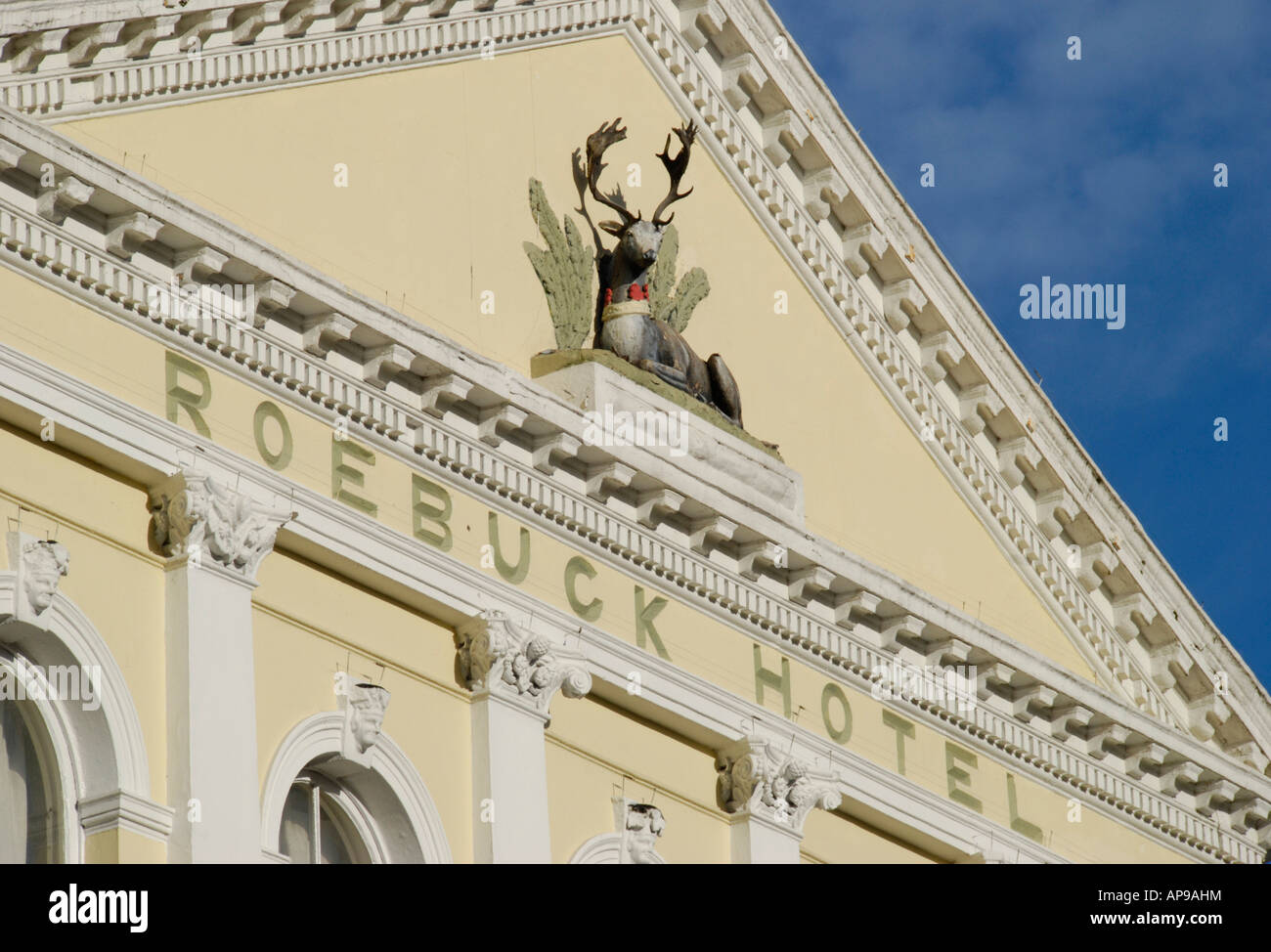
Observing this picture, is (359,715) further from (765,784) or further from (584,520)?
(765,784)

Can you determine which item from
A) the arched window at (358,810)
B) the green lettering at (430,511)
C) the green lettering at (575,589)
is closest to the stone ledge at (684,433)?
the green lettering at (575,589)

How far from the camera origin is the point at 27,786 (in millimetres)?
20578

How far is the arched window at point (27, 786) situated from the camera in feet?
66.9

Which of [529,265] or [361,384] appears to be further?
[529,265]

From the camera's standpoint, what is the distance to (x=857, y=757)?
85.0ft

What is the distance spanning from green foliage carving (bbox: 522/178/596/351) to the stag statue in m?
0.19

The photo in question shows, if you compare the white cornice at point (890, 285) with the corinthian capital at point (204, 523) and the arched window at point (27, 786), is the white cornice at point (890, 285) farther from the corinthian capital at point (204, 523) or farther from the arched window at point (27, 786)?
the arched window at point (27, 786)

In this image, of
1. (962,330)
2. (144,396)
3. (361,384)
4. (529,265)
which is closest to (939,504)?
(962,330)

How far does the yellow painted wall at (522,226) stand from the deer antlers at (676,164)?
5.5 inches

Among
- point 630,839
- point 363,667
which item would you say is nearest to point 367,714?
point 363,667

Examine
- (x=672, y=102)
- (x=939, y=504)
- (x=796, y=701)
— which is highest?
(x=672, y=102)

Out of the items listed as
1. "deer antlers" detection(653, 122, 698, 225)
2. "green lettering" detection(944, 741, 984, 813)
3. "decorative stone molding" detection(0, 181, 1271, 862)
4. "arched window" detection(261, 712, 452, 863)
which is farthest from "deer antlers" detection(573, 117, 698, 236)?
"arched window" detection(261, 712, 452, 863)

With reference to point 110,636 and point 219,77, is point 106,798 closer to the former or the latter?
point 110,636

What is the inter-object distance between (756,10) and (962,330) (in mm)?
3367
